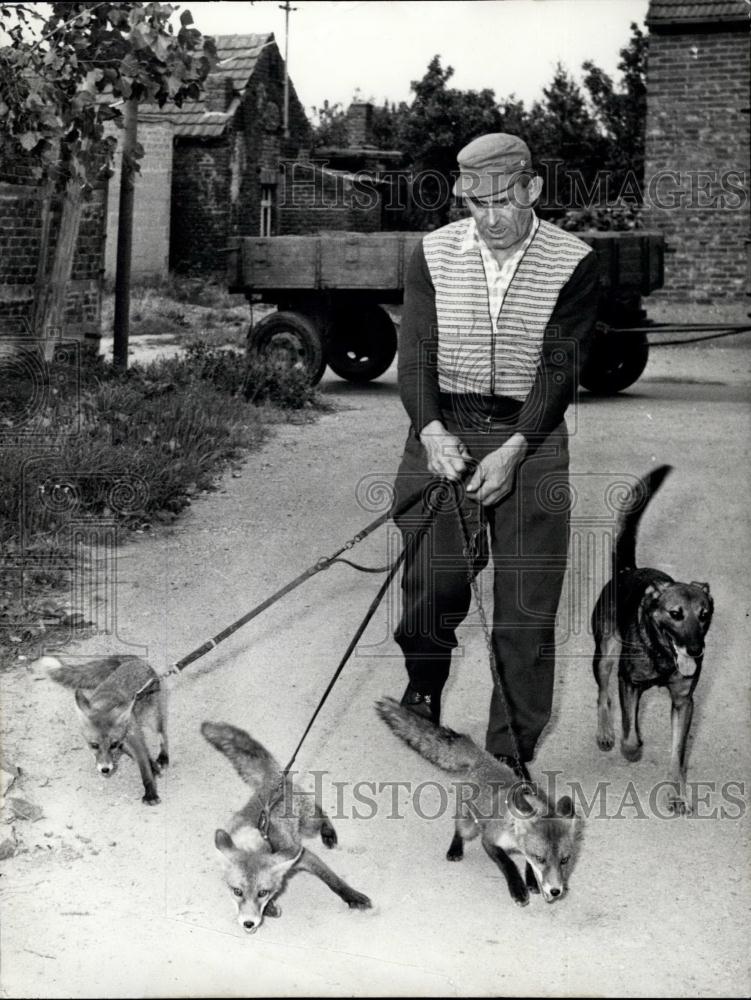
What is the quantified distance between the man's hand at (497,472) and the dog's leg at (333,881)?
3.88 feet

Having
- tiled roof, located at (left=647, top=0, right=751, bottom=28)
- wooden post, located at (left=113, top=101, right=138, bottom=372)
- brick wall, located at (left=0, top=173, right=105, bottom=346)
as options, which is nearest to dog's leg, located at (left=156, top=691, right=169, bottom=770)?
brick wall, located at (left=0, top=173, right=105, bottom=346)

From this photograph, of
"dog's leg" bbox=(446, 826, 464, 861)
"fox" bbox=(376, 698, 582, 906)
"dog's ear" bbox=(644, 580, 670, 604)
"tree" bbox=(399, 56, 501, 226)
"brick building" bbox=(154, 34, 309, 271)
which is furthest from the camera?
"brick building" bbox=(154, 34, 309, 271)

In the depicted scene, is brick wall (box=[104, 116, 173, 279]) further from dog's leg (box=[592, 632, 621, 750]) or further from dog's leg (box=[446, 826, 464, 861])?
dog's leg (box=[446, 826, 464, 861])

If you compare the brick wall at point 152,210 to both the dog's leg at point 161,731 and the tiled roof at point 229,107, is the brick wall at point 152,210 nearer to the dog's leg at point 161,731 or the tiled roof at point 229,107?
the tiled roof at point 229,107

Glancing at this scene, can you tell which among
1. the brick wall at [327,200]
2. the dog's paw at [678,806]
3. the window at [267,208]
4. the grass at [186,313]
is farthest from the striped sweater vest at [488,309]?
the window at [267,208]

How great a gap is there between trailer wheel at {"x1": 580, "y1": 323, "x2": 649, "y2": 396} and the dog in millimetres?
9235

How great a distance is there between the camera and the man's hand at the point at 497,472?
393cm

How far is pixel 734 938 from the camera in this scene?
11.0 ft

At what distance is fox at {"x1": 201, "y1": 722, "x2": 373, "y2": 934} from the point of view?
3.30m

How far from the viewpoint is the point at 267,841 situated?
11.4 feet

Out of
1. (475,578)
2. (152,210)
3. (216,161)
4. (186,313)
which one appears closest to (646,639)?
(475,578)

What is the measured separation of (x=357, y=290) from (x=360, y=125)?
1573 centimetres

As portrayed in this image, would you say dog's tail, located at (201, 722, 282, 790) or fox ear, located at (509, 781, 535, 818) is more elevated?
fox ear, located at (509, 781, 535, 818)

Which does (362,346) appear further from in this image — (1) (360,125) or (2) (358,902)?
(1) (360,125)
